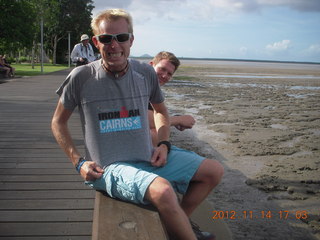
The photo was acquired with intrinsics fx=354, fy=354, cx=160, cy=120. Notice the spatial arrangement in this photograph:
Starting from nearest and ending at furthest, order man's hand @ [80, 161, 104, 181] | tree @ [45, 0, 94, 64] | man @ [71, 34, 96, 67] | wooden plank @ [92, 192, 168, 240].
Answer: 1. wooden plank @ [92, 192, 168, 240]
2. man's hand @ [80, 161, 104, 181]
3. man @ [71, 34, 96, 67]
4. tree @ [45, 0, 94, 64]

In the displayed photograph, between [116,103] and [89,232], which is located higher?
[116,103]

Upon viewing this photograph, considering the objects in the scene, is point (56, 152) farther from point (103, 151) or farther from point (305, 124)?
point (305, 124)

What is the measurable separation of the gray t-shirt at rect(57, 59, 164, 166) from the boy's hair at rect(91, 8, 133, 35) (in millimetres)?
268

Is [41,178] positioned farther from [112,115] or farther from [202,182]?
[202,182]

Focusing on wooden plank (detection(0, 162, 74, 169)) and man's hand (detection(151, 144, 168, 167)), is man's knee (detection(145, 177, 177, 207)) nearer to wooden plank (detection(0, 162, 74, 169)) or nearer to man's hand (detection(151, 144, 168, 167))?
man's hand (detection(151, 144, 168, 167))

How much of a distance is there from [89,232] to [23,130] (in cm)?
407

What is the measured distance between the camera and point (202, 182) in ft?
7.76

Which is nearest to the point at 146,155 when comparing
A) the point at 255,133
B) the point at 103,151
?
the point at 103,151

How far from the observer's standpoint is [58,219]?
113 inches

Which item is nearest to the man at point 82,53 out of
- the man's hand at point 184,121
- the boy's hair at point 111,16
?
the man's hand at point 184,121

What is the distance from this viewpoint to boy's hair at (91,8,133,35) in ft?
7.48

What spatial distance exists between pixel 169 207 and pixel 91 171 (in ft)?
1.83

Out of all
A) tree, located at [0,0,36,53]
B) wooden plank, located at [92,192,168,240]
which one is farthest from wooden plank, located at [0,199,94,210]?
tree, located at [0,0,36,53]

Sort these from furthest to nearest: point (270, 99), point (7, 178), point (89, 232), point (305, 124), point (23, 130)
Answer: point (270, 99), point (305, 124), point (23, 130), point (7, 178), point (89, 232)
